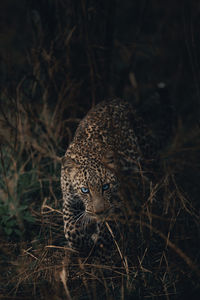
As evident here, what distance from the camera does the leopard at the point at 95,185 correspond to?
3.03m

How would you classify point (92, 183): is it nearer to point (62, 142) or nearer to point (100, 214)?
point (100, 214)

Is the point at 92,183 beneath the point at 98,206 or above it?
above

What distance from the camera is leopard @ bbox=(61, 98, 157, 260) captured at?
3.03 m

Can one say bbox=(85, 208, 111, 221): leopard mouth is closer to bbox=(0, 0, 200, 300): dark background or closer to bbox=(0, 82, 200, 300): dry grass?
bbox=(0, 82, 200, 300): dry grass

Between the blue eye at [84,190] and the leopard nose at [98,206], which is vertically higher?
the blue eye at [84,190]

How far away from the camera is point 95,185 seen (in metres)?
3.01

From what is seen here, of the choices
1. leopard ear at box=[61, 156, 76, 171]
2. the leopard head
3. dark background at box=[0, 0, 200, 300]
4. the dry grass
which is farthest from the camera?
leopard ear at box=[61, 156, 76, 171]

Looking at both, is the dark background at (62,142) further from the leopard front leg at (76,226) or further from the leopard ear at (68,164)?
the leopard ear at (68,164)

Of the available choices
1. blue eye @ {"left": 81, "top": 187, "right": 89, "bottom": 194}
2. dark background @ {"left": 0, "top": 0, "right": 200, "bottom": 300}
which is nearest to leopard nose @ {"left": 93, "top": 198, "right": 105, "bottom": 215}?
blue eye @ {"left": 81, "top": 187, "right": 89, "bottom": 194}

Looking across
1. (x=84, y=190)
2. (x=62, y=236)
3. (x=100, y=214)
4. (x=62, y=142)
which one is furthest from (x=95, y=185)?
(x=62, y=142)

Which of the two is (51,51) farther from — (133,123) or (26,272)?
(26,272)

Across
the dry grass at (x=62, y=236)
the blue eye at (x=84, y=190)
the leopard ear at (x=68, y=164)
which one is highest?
the leopard ear at (x=68, y=164)

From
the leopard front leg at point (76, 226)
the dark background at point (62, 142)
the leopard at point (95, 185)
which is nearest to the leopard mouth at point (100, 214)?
the leopard at point (95, 185)

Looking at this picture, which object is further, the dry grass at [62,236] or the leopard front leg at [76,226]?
the leopard front leg at [76,226]
